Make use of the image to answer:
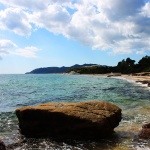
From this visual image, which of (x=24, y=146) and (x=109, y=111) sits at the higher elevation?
(x=109, y=111)

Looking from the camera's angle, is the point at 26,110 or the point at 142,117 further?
the point at 142,117

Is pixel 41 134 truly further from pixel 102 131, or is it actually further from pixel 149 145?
pixel 149 145

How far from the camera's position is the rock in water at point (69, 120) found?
14.8 meters

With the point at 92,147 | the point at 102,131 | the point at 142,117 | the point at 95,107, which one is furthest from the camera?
the point at 142,117

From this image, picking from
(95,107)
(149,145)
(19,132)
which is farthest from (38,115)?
(149,145)

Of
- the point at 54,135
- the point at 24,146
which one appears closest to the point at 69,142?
the point at 54,135

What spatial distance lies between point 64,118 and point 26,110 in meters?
2.27

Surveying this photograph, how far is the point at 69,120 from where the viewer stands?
14.9 metres

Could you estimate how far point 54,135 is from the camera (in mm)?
15297

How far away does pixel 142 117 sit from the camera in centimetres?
2148

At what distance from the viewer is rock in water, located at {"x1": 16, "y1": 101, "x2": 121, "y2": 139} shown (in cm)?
1480

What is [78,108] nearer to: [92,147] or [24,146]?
[92,147]

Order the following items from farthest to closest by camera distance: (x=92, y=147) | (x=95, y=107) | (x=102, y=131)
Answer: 1. (x=95, y=107)
2. (x=102, y=131)
3. (x=92, y=147)

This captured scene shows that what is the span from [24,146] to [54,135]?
6.89 feet
